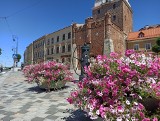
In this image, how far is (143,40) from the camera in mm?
33844

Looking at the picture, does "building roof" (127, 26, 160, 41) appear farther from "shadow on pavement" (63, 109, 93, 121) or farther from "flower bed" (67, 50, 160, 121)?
"flower bed" (67, 50, 160, 121)

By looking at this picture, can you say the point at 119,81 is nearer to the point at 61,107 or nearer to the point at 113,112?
the point at 113,112

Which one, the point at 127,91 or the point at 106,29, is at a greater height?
the point at 106,29

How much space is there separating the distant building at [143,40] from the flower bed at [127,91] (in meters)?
31.2

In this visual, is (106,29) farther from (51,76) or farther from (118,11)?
(51,76)

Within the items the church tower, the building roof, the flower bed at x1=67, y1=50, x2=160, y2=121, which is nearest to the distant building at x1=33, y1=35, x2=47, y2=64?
the church tower

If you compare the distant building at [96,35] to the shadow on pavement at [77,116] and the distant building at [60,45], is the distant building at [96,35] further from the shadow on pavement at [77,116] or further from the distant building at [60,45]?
the shadow on pavement at [77,116]

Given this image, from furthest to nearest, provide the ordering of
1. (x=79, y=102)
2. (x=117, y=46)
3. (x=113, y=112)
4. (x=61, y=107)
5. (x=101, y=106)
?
(x=117, y=46), (x=61, y=107), (x=79, y=102), (x=101, y=106), (x=113, y=112)

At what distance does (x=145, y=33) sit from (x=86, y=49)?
29.9 metres

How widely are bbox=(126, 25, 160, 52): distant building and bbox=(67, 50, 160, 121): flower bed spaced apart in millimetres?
31196

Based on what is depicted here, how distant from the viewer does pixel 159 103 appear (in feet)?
10.5

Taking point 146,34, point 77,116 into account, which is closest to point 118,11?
point 146,34

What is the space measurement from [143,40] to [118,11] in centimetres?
803

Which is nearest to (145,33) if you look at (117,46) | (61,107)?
(117,46)
